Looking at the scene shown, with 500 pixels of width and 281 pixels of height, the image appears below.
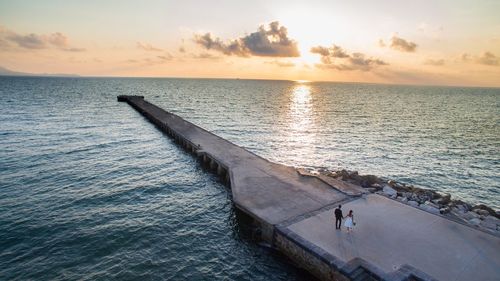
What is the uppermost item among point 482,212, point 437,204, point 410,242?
point 410,242

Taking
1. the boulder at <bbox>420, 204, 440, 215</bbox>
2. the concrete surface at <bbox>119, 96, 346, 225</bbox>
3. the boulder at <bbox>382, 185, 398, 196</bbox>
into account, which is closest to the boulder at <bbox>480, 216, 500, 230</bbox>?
the boulder at <bbox>420, 204, 440, 215</bbox>

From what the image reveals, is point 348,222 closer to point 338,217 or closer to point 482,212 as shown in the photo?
point 338,217

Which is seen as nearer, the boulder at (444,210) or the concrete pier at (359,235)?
the concrete pier at (359,235)

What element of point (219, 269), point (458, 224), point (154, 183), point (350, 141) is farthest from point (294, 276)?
point (350, 141)

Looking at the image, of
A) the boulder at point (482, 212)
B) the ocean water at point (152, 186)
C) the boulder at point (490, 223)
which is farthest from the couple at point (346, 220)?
the boulder at point (482, 212)

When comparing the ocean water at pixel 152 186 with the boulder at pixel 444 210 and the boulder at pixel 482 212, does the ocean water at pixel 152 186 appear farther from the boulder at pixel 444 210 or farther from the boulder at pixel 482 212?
the boulder at pixel 444 210

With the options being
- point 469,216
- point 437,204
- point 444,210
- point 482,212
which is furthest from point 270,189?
point 482,212

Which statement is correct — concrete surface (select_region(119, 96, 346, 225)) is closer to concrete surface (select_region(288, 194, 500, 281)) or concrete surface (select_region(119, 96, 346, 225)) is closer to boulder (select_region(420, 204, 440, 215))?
concrete surface (select_region(288, 194, 500, 281))
